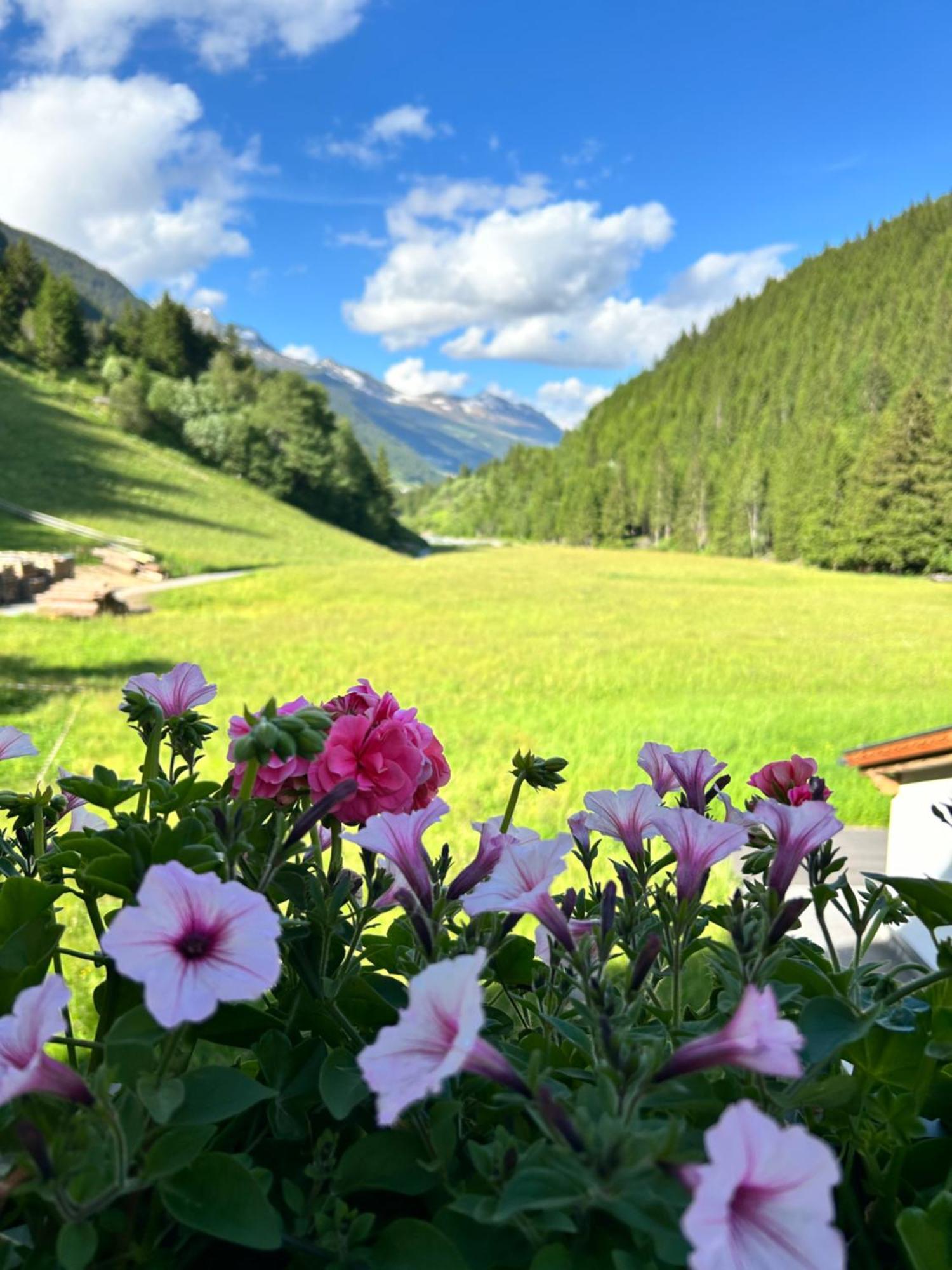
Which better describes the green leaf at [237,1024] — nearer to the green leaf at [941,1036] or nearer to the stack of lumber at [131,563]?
the green leaf at [941,1036]

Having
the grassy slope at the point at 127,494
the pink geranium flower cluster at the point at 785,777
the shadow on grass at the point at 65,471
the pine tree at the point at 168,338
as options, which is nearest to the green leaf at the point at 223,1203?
the pink geranium flower cluster at the point at 785,777

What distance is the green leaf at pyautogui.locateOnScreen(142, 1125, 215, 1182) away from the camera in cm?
60

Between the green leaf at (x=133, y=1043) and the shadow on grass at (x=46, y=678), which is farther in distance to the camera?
the shadow on grass at (x=46, y=678)

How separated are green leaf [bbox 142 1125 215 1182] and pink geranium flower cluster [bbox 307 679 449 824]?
1.27 ft

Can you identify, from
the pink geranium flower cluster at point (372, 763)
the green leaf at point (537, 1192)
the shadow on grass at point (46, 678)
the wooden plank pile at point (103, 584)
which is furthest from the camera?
the wooden plank pile at point (103, 584)

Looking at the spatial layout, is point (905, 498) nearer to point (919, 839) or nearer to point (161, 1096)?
point (919, 839)

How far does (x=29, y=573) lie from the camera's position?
1778 centimetres

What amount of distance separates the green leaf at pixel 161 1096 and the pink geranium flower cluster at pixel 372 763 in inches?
14.9

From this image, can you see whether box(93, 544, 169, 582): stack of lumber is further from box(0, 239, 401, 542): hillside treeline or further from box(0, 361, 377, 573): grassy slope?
box(0, 239, 401, 542): hillside treeline

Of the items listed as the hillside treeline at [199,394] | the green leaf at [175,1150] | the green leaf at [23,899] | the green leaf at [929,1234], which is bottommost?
the green leaf at [175,1150]

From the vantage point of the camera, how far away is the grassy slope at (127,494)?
27.2m

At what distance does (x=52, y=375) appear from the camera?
1818 inches

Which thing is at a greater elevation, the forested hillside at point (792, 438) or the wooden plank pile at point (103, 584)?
the forested hillside at point (792, 438)

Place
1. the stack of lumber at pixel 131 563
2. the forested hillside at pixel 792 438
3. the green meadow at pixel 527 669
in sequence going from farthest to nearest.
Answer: the forested hillside at pixel 792 438 < the stack of lumber at pixel 131 563 < the green meadow at pixel 527 669
